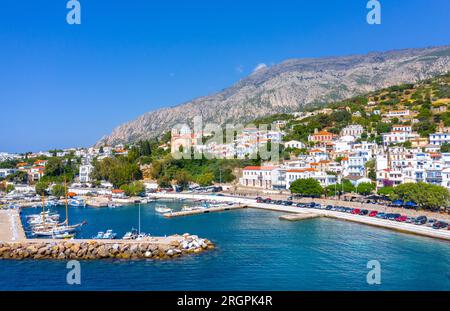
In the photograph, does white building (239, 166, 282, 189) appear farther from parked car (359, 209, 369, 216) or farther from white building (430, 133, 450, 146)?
white building (430, 133, 450, 146)

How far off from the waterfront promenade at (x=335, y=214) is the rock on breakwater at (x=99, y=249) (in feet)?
33.7

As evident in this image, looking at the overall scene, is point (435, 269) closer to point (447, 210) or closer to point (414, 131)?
point (447, 210)

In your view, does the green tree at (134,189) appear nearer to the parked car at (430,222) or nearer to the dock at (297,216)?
the dock at (297,216)

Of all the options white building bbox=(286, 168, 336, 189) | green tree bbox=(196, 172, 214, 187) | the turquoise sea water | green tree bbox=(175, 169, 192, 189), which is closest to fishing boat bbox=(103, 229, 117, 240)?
the turquoise sea water

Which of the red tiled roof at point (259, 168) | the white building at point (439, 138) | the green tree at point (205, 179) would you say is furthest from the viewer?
the green tree at point (205, 179)

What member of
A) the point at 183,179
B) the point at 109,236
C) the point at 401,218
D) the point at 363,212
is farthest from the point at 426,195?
the point at 183,179

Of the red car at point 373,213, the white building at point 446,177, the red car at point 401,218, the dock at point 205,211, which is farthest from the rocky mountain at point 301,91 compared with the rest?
the red car at point 401,218

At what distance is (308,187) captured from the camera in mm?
34188

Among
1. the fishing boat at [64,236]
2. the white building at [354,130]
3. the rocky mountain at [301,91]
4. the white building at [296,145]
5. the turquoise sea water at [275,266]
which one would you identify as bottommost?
the turquoise sea water at [275,266]

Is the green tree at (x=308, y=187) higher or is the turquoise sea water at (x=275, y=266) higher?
the green tree at (x=308, y=187)

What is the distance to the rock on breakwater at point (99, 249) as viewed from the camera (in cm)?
1889

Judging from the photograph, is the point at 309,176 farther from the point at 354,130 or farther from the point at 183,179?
the point at 354,130

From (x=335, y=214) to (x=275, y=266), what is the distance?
12.0m

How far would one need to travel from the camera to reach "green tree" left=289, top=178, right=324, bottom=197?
33.9 metres
